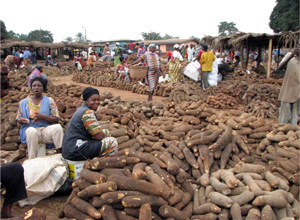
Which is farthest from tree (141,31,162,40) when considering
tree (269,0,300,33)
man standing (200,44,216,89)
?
man standing (200,44,216,89)

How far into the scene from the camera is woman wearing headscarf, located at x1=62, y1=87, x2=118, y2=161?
10.6 ft

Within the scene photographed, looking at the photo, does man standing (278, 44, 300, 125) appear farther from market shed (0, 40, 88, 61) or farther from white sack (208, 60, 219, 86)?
market shed (0, 40, 88, 61)

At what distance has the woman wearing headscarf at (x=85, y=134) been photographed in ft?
10.6

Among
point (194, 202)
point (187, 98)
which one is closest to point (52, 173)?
point (194, 202)

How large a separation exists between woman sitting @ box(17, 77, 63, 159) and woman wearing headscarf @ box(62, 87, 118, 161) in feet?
2.33

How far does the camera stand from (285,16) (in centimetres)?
2520

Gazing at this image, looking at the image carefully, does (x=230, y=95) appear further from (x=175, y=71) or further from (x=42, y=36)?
(x=42, y=36)

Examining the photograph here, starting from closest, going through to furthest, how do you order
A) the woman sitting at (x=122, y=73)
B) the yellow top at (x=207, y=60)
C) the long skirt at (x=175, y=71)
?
the yellow top at (x=207, y=60), the long skirt at (x=175, y=71), the woman sitting at (x=122, y=73)

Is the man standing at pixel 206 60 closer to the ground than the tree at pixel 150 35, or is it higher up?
closer to the ground

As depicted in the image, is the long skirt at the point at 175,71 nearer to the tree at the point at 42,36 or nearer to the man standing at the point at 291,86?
the man standing at the point at 291,86

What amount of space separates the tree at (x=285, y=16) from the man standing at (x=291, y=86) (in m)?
22.4

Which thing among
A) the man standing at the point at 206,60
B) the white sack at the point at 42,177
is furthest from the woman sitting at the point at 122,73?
the white sack at the point at 42,177

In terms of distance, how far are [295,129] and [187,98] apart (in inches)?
167

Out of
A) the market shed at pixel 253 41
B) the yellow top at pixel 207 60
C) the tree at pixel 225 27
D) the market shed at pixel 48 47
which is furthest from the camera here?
the tree at pixel 225 27
